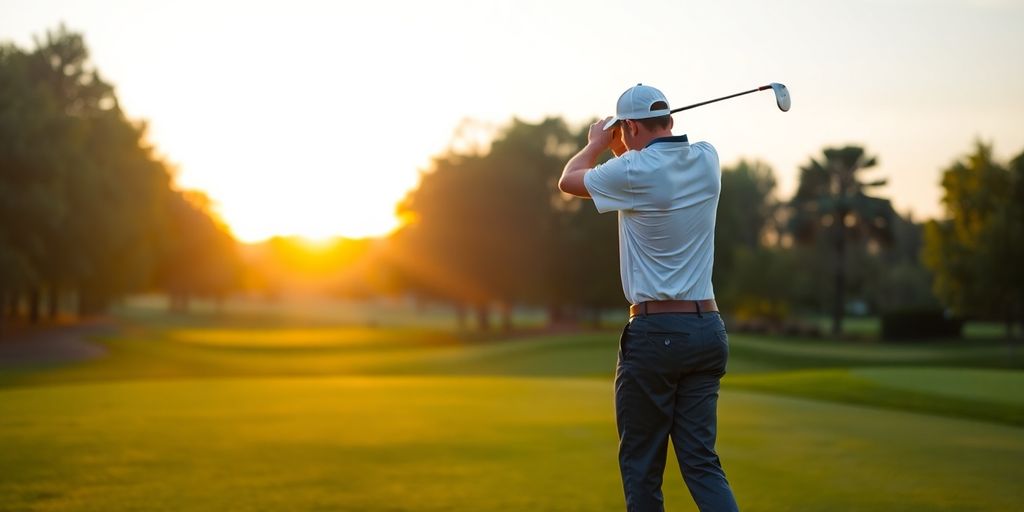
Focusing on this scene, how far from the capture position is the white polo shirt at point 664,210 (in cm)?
400

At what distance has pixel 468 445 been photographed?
8.50 m

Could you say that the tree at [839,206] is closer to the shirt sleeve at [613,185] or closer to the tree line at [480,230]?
the tree line at [480,230]

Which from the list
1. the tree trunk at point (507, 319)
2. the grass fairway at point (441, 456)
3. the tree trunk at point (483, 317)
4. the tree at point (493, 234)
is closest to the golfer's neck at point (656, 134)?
the grass fairway at point (441, 456)

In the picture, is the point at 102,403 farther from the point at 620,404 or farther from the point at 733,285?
the point at 733,285

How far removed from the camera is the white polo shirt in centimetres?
400

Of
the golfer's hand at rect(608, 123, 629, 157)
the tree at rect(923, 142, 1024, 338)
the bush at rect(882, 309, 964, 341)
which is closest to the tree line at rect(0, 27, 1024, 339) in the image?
the tree at rect(923, 142, 1024, 338)

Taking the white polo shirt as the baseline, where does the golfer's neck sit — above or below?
above

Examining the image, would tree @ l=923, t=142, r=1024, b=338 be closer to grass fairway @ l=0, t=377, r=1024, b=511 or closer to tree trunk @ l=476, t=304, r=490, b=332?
grass fairway @ l=0, t=377, r=1024, b=511

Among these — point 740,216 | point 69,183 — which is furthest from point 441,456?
point 740,216

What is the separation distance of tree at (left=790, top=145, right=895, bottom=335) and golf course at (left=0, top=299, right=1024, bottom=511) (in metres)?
37.8

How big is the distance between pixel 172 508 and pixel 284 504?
67cm

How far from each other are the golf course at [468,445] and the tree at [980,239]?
61.1 feet

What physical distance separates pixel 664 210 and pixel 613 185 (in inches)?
9.5

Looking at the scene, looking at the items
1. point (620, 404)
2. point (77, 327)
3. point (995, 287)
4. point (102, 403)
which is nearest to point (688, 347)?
point (620, 404)
